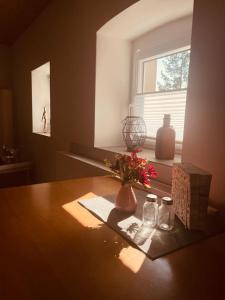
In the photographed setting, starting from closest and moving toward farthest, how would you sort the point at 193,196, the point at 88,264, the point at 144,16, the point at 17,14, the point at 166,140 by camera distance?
the point at 88,264 < the point at 193,196 < the point at 166,140 < the point at 144,16 < the point at 17,14

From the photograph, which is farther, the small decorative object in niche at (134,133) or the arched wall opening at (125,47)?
the small decorative object in niche at (134,133)

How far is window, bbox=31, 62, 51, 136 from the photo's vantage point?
300cm

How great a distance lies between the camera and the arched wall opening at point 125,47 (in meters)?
1.39

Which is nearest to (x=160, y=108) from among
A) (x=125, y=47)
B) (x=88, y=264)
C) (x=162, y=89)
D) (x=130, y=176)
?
(x=162, y=89)

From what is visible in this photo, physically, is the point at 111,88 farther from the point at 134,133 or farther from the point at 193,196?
the point at 193,196

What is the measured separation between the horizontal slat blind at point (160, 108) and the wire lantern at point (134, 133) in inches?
3.6

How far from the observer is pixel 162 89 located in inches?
63.5

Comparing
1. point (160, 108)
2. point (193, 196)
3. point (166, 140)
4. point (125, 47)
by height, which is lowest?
point (193, 196)

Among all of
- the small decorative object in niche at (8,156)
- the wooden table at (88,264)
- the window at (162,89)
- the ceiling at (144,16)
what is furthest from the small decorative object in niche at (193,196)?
the small decorative object in niche at (8,156)

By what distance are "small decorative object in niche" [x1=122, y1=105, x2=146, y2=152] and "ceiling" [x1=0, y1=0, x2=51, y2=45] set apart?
1618mm

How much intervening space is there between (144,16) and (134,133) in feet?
2.33

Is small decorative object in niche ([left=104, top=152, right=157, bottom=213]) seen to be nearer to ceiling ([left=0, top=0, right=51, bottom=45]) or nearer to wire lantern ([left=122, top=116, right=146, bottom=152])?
wire lantern ([left=122, top=116, right=146, bottom=152])

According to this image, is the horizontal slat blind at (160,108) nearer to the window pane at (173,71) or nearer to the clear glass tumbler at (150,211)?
the window pane at (173,71)

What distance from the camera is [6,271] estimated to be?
21.3 inches
